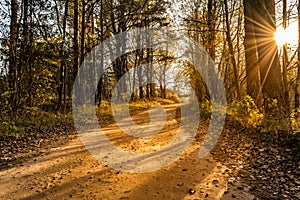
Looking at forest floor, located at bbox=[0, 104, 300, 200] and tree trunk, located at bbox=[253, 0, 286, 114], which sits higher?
tree trunk, located at bbox=[253, 0, 286, 114]

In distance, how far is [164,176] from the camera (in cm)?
469

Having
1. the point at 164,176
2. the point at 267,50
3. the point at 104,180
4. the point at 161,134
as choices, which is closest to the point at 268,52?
the point at 267,50

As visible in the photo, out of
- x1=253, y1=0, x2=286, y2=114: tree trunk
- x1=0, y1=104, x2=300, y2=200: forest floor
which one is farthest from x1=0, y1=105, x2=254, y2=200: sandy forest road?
x1=253, y1=0, x2=286, y2=114: tree trunk

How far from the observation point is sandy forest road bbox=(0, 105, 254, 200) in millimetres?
3928

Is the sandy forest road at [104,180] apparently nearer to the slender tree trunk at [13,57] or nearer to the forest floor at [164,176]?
the forest floor at [164,176]

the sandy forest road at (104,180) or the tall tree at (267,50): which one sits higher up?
the tall tree at (267,50)

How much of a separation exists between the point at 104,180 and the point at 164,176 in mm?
1065

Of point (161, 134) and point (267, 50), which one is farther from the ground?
point (267, 50)

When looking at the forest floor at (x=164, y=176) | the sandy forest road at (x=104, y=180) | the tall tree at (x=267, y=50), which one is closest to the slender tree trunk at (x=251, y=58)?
the tall tree at (x=267, y=50)

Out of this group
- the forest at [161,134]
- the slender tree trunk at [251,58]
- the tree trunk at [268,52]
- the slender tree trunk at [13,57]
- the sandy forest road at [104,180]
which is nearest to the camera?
the sandy forest road at [104,180]

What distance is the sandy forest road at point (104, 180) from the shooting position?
3928mm

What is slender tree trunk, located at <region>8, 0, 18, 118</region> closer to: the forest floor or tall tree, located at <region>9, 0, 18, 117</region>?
tall tree, located at <region>9, 0, 18, 117</region>

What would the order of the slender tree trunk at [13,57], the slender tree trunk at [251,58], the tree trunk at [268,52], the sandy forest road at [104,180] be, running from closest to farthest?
the sandy forest road at [104,180]
the tree trunk at [268,52]
the slender tree trunk at [251,58]
the slender tree trunk at [13,57]

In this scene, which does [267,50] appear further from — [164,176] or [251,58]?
[164,176]
